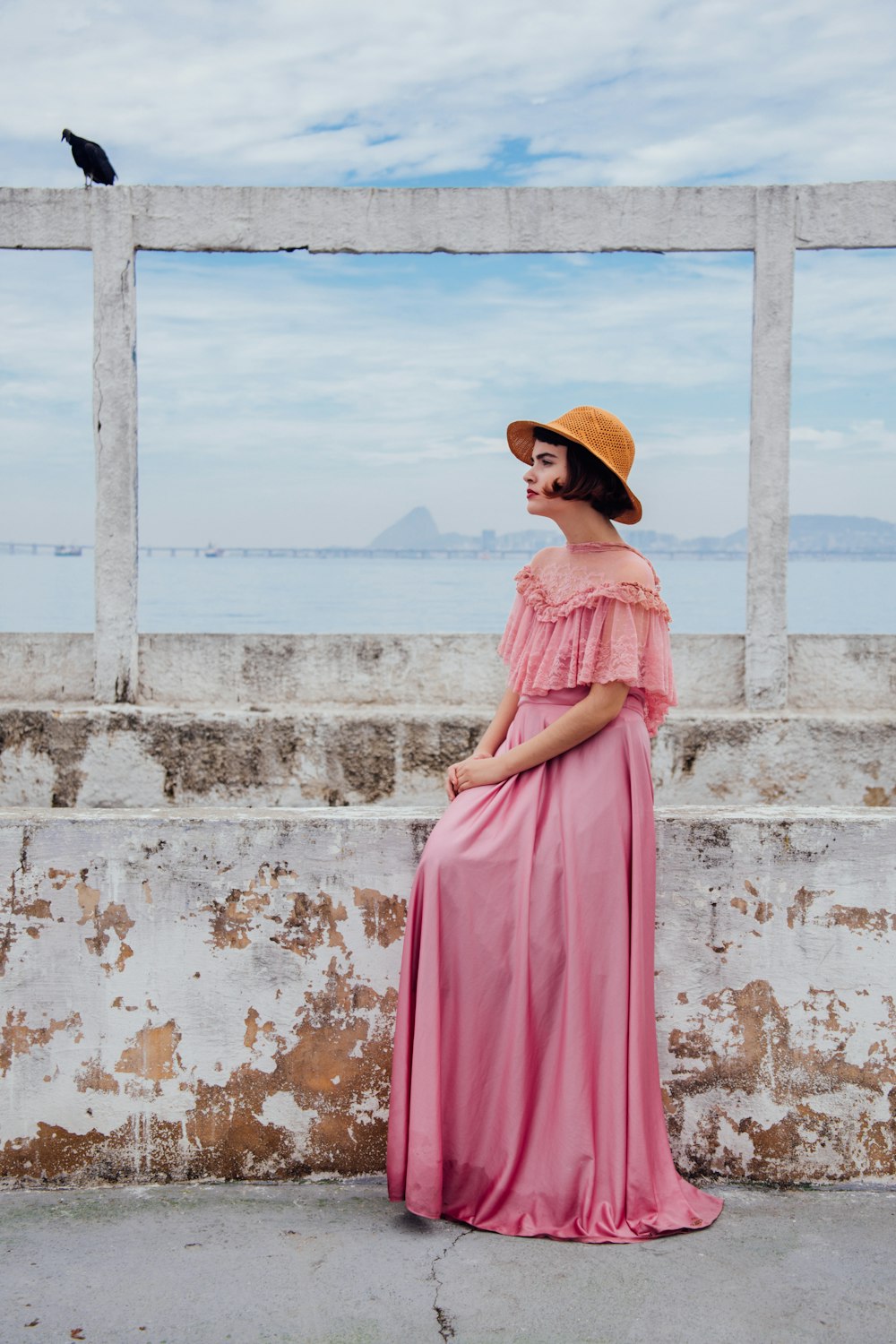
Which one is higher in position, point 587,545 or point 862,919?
point 587,545

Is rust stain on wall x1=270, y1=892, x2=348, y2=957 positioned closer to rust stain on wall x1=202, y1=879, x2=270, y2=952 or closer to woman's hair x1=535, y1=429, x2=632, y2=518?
rust stain on wall x1=202, y1=879, x2=270, y2=952

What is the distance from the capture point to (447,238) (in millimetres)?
6977

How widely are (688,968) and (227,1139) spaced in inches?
43.0

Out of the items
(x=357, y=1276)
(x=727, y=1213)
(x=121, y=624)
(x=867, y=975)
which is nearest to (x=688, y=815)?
(x=867, y=975)

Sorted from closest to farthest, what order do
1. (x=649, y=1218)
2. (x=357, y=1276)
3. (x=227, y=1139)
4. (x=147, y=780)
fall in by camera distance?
(x=357, y=1276)
(x=649, y=1218)
(x=227, y=1139)
(x=147, y=780)

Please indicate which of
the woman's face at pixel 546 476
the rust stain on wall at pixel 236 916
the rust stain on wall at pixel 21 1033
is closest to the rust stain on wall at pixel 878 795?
the woman's face at pixel 546 476

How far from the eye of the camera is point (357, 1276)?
2365 millimetres

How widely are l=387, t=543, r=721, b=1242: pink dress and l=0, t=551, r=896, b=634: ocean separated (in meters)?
Result: 20.6

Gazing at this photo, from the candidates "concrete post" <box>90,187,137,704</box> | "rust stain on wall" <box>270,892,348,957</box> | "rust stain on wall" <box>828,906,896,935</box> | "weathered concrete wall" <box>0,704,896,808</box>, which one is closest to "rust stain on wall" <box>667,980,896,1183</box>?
"rust stain on wall" <box>828,906,896,935</box>

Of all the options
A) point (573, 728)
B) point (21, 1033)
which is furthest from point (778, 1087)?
point (21, 1033)

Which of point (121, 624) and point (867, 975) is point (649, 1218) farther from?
point (121, 624)

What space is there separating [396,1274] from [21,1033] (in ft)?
3.25

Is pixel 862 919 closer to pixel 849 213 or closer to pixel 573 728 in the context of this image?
pixel 573 728

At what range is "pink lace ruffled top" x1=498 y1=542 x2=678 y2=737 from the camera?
265 centimetres
